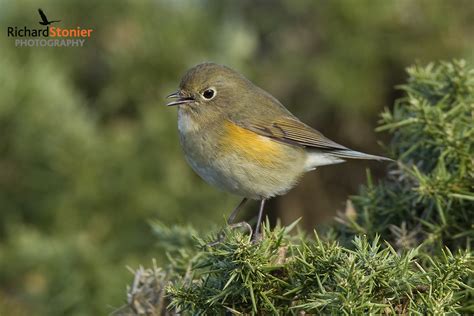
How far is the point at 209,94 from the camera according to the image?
3908 mm

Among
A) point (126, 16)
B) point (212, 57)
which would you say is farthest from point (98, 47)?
point (212, 57)

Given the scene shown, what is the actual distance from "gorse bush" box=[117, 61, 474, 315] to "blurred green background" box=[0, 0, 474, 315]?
4.11 ft

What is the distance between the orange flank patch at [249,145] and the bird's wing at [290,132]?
83 mm

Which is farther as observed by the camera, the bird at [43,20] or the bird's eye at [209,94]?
the bird at [43,20]

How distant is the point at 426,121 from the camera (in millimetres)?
2781

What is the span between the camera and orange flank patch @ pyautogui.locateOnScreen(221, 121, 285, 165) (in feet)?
11.9

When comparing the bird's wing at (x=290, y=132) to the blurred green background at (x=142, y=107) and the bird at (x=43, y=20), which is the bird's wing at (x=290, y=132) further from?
the bird at (x=43, y=20)

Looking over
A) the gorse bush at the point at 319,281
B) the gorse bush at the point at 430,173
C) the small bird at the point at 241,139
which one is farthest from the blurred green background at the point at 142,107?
the gorse bush at the point at 319,281

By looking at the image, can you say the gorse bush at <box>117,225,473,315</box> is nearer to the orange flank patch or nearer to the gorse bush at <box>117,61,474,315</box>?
the gorse bush at <box>117,61,474,315</box>

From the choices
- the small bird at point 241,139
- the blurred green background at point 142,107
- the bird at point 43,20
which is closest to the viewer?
the small bird at point 241,139

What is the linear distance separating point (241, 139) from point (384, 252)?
1764mm

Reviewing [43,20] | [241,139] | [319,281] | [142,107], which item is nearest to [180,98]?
[241,139]

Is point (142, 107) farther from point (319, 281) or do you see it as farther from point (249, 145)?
point (319, 281)

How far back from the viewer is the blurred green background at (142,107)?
415 cm
